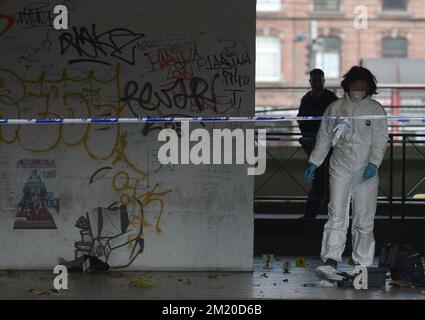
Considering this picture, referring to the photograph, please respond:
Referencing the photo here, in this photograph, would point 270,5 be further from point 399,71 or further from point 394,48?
point 399,71

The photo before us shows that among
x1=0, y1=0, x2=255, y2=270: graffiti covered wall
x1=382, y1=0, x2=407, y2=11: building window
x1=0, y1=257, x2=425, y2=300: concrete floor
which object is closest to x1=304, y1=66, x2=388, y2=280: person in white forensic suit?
x1=0, y1=257, x2=425, y2=300: concrete floor

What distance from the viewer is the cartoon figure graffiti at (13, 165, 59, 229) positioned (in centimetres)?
945

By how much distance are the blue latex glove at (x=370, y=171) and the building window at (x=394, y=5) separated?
40.1 meters

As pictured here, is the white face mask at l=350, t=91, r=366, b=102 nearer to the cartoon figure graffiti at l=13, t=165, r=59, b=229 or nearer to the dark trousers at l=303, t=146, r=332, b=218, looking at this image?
the dark trousers at l=303, t=146, r=332, b=218

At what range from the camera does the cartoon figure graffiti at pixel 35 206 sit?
372 inches

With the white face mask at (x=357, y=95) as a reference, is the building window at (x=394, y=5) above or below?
above

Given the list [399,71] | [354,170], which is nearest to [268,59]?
[399,71]

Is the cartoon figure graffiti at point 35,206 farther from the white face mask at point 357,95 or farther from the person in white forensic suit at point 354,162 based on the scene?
the white face mask at point 357,95

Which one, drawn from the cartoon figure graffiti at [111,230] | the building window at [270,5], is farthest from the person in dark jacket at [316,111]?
the building window at [270,5]

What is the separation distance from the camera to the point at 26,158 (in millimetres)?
9453

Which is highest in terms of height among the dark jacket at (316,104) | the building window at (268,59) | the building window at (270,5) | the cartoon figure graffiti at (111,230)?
the building window at (270,5)

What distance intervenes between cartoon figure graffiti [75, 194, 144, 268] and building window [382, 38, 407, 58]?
3983 cm

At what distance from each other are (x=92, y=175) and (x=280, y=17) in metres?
39.4
